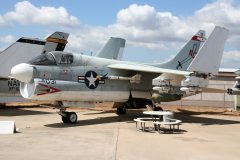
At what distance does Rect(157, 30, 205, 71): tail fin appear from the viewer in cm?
1988

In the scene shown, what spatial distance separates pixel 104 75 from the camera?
1570 cm

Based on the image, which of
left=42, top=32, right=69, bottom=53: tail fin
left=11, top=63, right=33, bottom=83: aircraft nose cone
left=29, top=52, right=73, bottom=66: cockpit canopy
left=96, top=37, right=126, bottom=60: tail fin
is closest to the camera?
left=11, top=63, right=33, bottom=83: aircraft nose cone

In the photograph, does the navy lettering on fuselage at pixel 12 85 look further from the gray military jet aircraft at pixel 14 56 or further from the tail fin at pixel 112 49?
the tail fin at pixel 112 49

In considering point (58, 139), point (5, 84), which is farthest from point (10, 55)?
point (58, 139)

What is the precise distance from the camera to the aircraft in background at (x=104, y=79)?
44.1 feet

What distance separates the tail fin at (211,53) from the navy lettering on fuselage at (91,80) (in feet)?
13.4

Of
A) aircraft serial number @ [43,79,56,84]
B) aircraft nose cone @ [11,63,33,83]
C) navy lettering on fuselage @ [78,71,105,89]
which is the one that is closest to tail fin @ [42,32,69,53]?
navy lettering on fuselage @ [78,71,105,89]

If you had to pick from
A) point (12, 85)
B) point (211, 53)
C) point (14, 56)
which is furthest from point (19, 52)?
point (211, 53)

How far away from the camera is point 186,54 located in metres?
20.2

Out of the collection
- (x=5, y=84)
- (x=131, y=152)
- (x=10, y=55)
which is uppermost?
(x=10, y=55)

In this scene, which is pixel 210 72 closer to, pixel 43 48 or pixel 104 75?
pixel 104 75

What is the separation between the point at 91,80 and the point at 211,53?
575 cm

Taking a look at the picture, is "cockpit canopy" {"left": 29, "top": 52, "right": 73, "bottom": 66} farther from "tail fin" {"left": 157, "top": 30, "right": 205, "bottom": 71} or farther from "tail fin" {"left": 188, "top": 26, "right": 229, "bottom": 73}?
"tail fin" {"left": 157, "top": 30, "right": 205, "bottom": 71}

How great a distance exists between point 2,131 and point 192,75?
831cm
